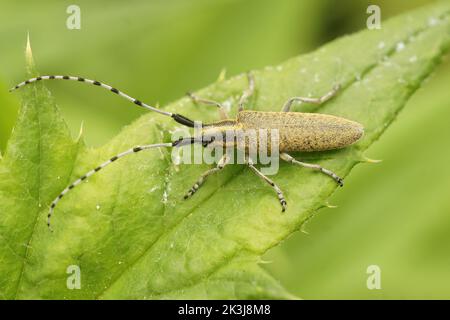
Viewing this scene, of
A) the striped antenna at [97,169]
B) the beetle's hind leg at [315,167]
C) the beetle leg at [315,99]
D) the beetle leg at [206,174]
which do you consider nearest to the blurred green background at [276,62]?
the beetle's hind leg at [315,167]

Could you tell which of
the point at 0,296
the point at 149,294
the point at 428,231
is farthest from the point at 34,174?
the point at 428,231

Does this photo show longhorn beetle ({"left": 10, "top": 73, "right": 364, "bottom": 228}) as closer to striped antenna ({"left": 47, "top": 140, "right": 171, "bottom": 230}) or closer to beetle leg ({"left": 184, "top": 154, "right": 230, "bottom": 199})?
beetle leg ({"left": 184, "top": 154, "right": 230, "bottom": 199})

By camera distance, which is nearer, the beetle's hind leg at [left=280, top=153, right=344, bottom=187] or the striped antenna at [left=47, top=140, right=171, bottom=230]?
the striped antenna at [left=47, top=140, right=171, bottom=230]

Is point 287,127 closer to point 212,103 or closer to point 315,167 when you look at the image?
point 315,167

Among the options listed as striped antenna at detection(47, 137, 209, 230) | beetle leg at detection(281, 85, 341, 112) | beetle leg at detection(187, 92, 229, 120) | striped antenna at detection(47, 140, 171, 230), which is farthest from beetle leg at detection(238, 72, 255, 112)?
striped antenna at detection(47, 140, 171, 230)

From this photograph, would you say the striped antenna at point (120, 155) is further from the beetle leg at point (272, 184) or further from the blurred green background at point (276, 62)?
the blurred green background at point (276, 62)

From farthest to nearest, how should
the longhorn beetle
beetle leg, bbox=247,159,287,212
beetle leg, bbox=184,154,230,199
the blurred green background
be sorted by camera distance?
the blurred green background
the longhorn beetle
beetle leg, bbox=184,154,230,199
beetle leg, bbox=247,159,287,212

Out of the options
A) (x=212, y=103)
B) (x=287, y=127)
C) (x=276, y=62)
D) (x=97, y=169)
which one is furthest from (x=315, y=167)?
(x=276, y=62)
